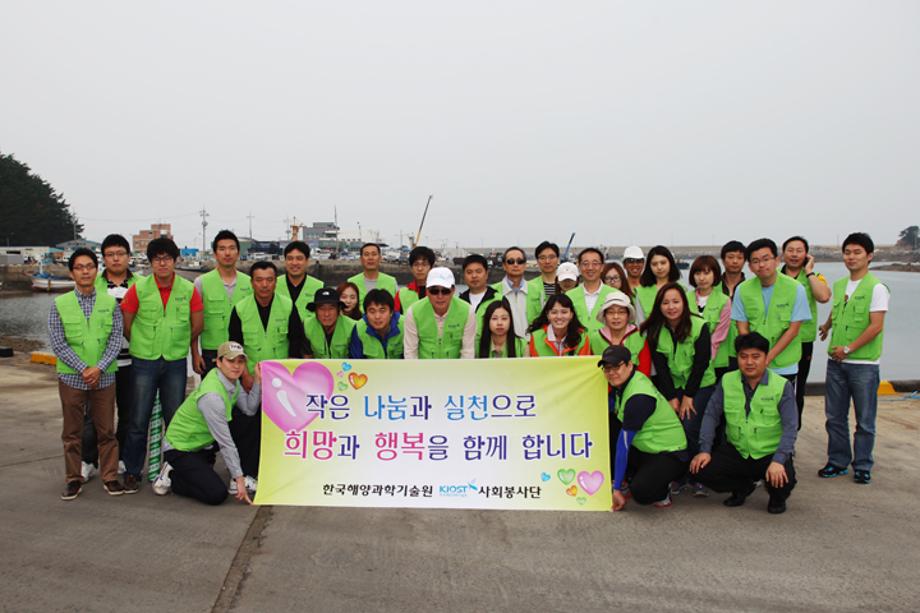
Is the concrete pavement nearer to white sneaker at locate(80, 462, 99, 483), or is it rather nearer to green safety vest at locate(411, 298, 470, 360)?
white sneaker at locate(80, 462, 99, 483)

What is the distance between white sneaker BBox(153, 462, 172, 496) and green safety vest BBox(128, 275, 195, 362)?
2.68 feet

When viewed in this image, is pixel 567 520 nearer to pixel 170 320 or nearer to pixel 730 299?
pixel 730 299

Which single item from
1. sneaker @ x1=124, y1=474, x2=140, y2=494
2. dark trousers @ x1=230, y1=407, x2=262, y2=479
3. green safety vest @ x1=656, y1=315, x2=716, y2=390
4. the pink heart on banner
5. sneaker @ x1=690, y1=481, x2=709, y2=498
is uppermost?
green safety vest @ x1=656, y1=315, x2=716, y2=390

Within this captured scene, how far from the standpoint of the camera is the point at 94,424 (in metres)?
4.80

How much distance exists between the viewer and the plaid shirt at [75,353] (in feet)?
15.0

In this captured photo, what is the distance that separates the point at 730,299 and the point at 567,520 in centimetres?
245

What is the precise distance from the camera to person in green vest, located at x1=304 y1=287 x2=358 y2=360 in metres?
5.20

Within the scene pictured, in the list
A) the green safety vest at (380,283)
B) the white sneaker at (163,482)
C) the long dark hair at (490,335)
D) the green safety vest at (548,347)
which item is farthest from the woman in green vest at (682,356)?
the white sneaker at (163,482)

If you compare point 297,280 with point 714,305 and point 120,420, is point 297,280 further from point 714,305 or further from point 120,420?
point 714,305

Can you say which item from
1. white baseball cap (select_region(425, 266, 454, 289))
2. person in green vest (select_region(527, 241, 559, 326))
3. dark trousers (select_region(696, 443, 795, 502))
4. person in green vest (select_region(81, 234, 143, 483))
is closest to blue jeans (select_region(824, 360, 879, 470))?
dark trousers (select_region(696, 443, 795, 502))

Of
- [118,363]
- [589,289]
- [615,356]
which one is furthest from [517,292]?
[118,363]

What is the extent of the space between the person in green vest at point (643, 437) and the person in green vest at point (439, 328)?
45.2 inches

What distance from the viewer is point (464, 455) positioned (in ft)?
15.1

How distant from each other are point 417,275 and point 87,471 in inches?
126
